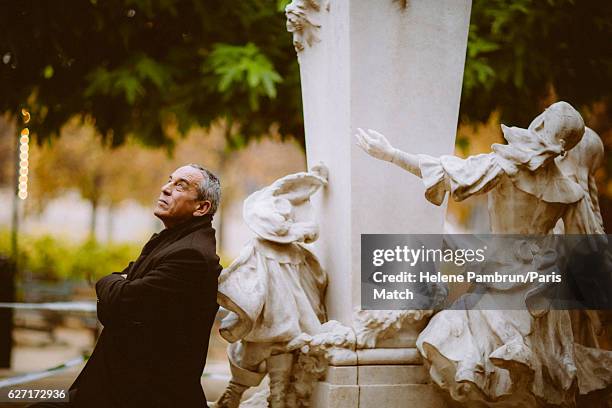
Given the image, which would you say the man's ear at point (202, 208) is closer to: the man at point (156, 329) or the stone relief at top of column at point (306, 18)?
the man at point (156, 329)

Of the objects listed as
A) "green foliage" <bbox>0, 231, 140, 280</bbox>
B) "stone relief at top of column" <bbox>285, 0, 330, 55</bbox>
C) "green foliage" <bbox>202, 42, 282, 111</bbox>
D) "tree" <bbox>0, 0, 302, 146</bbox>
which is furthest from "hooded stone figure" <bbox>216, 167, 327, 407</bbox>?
"green foliage" <bbox>0, 231, 140, 280</bbox>

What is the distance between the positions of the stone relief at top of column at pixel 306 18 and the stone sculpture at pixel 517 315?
1.29 meters

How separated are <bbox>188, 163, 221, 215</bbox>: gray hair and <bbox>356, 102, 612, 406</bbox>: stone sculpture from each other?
875mm

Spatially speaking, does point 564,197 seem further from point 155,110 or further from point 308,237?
point 155,110

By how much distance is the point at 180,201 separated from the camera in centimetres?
515

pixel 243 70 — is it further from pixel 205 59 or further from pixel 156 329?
pixel 156 329

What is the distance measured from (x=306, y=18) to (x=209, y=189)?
5.86ft

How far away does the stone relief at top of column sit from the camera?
643 centimetres

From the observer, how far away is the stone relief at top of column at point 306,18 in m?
6.43

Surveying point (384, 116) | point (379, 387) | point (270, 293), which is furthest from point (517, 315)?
point (384, 116)

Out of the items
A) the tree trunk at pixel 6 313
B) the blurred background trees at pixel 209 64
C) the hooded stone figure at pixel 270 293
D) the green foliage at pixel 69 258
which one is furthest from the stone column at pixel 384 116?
the green foliage at pixel 69 258

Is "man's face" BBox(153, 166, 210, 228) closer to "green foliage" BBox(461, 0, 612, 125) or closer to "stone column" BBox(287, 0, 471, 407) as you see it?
"stone column" BBox(287, 0, 471, 407)

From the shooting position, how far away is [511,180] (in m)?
5.40

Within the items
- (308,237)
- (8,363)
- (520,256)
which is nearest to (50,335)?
(8,363)
